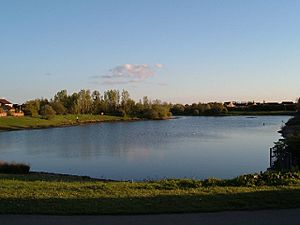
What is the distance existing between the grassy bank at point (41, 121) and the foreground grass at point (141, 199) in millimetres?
89834

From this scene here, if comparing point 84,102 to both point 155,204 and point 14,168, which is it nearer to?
point 14,168

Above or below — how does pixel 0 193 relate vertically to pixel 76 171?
above

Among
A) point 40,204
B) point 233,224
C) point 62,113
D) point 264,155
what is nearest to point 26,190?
point 40,204

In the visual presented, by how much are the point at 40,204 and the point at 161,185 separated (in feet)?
15.0

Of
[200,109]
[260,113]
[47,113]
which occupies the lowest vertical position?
[260,113]

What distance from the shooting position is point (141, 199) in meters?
10.6

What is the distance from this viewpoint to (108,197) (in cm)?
1091

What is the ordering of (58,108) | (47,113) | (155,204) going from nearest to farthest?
(155,204)
(47,113)
(58,108)

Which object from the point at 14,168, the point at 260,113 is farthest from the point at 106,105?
the point at 14,168

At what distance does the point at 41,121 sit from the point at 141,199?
106m

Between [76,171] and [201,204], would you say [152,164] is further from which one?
[201,204]

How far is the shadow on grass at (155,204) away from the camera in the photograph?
939 cm

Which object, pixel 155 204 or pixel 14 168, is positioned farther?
pixel 14 168

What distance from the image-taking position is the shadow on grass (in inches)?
370
